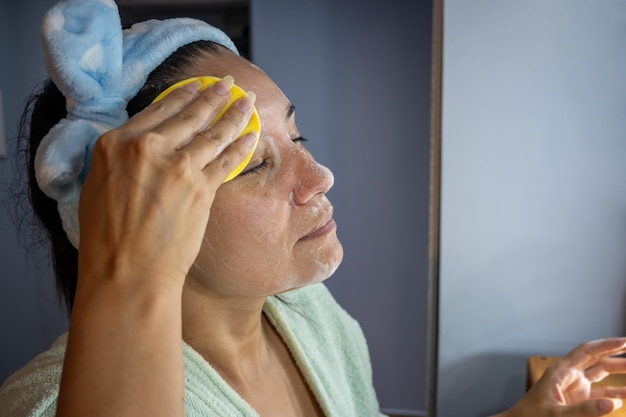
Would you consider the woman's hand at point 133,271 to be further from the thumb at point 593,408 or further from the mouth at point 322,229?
the thumb at point 593,408

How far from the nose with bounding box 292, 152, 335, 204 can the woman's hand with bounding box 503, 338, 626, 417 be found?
1.43 feet

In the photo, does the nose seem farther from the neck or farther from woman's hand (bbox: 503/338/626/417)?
woman's hand (bbox: 503/338/626/417)

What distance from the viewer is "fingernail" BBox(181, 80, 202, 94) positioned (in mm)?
465

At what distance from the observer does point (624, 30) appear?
43.9 inches

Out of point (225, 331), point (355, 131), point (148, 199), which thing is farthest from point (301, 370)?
point (355, 131)

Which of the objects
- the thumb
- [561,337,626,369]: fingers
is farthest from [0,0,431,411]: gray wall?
the thumb

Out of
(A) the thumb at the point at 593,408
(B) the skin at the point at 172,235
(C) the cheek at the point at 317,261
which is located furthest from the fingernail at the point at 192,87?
(A) the thumb at the point at 593,408

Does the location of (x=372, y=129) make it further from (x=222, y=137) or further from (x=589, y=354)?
(x=222, y=137)

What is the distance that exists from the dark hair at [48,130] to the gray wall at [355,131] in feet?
Result: 4.47

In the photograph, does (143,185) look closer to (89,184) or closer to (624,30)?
(89,184)

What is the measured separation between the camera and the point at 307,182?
64 centimetres

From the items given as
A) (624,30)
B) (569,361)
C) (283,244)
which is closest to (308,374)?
(283,244)

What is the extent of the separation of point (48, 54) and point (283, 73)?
160 cm

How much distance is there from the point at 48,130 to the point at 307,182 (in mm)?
339
